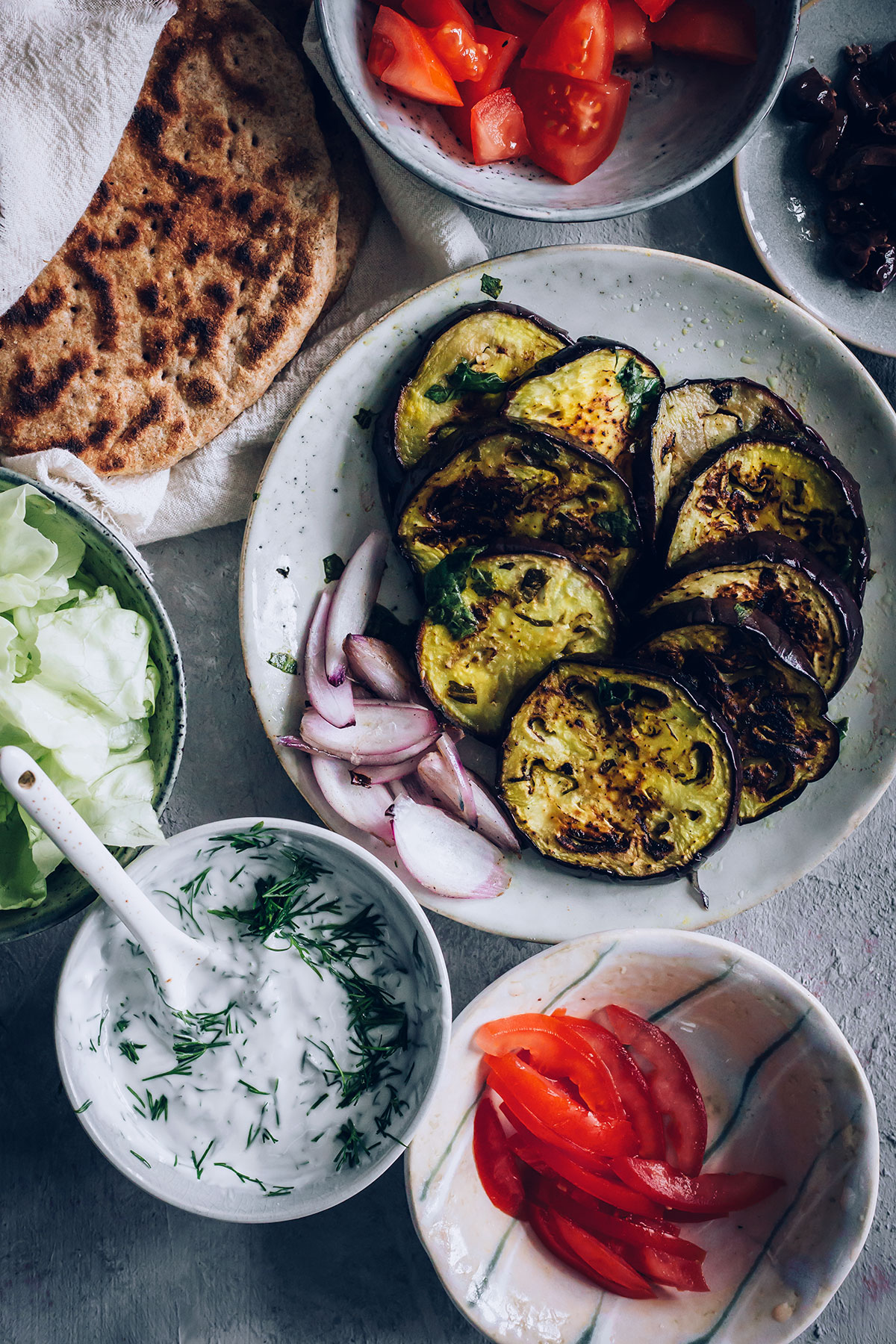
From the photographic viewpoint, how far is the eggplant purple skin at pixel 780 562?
1575mm

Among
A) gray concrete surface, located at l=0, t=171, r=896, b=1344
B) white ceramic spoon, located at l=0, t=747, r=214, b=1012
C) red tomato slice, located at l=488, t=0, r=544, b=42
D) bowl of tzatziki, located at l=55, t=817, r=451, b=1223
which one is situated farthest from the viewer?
gray concrete surface, located at l=0, t=171, r=896, b=1344

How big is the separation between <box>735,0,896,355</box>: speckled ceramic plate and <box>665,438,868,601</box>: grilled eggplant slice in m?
0.41

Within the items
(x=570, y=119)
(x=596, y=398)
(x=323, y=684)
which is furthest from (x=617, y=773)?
(x=570, y=119)

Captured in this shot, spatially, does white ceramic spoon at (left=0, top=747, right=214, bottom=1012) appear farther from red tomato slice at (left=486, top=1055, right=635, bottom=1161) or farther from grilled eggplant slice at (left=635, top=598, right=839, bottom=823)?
grilled eggplant slice at (left=635, top=598, right=839, bottom=823)

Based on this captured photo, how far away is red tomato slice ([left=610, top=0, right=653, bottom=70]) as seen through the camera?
1614 millimetres

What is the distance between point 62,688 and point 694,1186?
4.69 ft

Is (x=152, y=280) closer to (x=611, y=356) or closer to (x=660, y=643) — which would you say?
(x=611, y=356)

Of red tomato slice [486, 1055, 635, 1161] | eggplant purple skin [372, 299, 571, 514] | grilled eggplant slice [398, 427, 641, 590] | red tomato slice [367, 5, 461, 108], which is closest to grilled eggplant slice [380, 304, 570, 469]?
eggplant purple skin [372, 299, 571, 514]

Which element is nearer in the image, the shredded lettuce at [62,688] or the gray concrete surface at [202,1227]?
the shredded lettuce at [62,688]

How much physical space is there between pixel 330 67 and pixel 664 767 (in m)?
1.31

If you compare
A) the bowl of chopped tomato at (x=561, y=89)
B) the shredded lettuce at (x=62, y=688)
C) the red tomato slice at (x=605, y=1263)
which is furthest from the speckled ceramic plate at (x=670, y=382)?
the red tomato slice at (x=605, y=1263)

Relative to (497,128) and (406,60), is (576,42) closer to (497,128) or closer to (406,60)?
(497,128)

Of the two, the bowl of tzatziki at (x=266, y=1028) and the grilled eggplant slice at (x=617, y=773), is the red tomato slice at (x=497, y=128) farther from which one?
the bowl of tzatziki at (x=266, y=1028)

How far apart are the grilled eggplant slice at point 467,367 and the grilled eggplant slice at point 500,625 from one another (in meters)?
0.25
